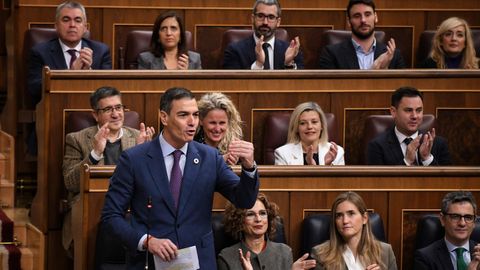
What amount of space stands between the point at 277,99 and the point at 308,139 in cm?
21

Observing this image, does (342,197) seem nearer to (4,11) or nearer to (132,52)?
(132,52)

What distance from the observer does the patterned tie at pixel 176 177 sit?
2111 mm

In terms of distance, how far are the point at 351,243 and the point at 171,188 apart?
44cm

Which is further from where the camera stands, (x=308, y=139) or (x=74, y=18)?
(x=74, y=18)

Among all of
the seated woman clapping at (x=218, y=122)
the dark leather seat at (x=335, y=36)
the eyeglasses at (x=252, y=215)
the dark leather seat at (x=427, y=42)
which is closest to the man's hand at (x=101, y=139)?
the seated woman clapping at (x=218, y=122)

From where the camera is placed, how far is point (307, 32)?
3.44 m

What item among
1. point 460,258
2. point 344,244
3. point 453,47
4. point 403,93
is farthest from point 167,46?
point 460,258

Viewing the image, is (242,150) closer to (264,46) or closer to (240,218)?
(240,218)

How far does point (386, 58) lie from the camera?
3.13 metres

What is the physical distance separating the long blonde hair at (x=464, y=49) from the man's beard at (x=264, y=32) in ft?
1.44

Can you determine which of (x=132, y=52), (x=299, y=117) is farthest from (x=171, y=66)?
(x=299, y=117)

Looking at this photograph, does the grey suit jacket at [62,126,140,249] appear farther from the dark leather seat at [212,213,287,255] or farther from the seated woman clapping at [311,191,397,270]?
the seated woman clapping at [311,191,397,270]

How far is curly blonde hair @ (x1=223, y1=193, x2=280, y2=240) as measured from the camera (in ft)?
7.59

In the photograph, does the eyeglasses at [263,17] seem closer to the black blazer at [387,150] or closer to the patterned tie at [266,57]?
the patterned tie at [266,57]
